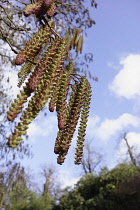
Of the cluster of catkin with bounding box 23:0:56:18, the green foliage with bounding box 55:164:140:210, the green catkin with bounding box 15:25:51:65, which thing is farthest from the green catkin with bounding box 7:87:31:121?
the green foliage with bounding box 55:164:140:210

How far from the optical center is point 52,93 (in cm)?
90

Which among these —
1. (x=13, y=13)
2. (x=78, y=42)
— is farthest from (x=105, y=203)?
(x=78, y=42)

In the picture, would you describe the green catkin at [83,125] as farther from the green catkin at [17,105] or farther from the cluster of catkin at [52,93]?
the green catkin at [17,105]

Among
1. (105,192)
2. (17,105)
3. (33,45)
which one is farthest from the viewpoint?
(105,192)

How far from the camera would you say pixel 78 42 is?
228cm

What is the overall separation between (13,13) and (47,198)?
60.5ft

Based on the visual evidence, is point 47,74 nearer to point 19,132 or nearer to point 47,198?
point 19,132

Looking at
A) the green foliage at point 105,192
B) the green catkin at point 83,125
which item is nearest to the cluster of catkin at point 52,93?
the green catkin at point 83,125

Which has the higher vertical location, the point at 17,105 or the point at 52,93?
the point at 52,93

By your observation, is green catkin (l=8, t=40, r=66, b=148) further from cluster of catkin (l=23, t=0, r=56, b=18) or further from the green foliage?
the green foliage

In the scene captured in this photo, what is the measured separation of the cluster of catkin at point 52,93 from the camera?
643 millimetres

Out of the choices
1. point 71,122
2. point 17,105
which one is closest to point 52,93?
point 71,122

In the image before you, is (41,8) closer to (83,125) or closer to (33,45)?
(33,45)

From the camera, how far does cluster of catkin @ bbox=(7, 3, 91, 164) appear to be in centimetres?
64
